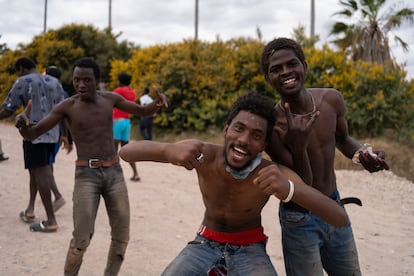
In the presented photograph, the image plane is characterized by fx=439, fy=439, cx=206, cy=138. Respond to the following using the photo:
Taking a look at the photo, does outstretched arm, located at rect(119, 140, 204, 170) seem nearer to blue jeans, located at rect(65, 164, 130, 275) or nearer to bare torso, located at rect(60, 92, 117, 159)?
blue jeans, located at rect(65, 164, 130, 275)

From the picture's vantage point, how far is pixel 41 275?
4.15m

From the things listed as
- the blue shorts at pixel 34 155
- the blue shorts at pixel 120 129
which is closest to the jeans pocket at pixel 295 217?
the blue shorts at pixel 34 155

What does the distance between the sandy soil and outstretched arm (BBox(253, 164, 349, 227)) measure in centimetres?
241

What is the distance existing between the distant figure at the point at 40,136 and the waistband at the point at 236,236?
10.7ft

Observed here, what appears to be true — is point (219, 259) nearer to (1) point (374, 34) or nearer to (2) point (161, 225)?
(2) point (161, 225)

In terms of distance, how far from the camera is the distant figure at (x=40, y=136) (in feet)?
17.4

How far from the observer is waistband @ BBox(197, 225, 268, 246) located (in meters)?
2.52

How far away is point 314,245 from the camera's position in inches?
96.7

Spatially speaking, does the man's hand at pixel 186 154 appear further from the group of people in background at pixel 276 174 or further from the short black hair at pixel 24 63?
the short black hair at pixel 24 63

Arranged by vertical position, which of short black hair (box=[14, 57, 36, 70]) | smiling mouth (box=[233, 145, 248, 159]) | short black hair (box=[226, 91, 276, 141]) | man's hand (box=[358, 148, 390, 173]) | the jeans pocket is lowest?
the jeans pocket

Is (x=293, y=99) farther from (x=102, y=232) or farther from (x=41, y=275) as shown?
(x=102, y=232)

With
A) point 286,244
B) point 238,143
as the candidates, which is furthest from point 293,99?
point 286,244

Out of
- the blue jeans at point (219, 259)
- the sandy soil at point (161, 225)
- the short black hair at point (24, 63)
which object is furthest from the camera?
the short black hair at point (24, 63)

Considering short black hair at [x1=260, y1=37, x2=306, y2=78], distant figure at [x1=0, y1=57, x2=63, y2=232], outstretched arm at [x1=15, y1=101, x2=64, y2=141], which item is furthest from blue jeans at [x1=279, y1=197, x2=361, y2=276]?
distant figure at [x1=0, y1=57, x2=63, y2=232]
